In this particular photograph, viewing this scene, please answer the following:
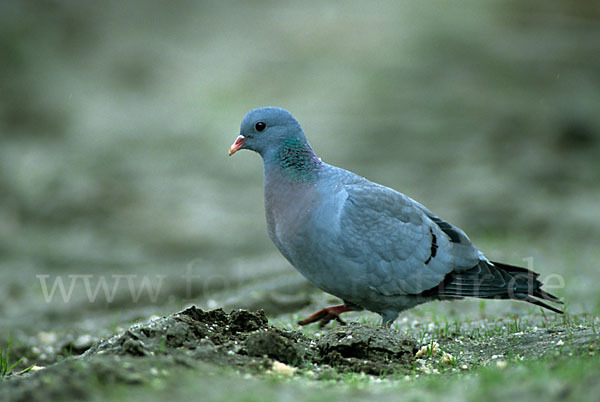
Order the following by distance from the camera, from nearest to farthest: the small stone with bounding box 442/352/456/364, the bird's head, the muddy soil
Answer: the muddy soil, the small stone with bounding box 442/352/456/364, the bird's head

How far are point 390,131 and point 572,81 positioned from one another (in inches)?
192

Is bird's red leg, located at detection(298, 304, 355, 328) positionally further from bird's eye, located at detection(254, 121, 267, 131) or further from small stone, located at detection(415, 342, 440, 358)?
bird's eye, located at detection(254, 121, 267, 131)

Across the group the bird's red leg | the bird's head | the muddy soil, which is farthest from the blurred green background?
the muddy soil

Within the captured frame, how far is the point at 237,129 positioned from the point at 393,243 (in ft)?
36.8

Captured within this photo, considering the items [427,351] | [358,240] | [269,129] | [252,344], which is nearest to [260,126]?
[269,129]

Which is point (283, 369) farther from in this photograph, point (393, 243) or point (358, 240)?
point (393, 243)

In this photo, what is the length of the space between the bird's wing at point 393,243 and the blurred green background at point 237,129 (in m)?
2.02

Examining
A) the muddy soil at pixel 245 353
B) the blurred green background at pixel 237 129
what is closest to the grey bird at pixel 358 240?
the muddy soil at pixel 245 353

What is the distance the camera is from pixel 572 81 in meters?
17.2

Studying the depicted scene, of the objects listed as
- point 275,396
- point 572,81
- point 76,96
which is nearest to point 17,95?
point 76,96

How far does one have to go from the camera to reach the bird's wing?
512 cm

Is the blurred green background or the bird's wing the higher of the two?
the blurred green background

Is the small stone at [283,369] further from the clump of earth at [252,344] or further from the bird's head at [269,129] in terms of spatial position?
the bird's head at [269,129]

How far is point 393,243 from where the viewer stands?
207 inches
